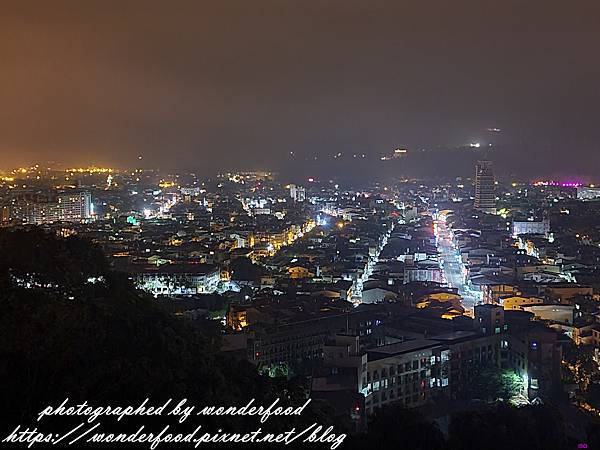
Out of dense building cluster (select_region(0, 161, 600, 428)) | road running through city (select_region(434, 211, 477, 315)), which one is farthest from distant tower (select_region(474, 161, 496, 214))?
road running through city (select_region(434, 211, 477, 315))

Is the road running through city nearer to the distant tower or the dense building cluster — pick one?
the dense building cluster

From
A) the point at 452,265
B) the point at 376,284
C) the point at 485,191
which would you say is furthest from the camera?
the point at 485,191

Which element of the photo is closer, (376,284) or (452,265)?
(376,284)

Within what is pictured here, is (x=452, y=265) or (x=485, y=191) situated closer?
(x=452, y=265)

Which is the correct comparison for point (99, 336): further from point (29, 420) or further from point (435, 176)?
point (435, 176)

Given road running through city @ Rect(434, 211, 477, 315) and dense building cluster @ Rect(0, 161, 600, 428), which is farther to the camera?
road running through city @ Rect(434, 211, 477, 315)

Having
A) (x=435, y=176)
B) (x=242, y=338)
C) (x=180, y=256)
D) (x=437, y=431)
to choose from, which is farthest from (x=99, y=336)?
(x=435, y=176)

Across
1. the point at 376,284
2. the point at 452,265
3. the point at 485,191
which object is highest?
the point at 485,191

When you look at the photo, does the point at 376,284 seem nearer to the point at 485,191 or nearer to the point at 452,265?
the point at 452,265

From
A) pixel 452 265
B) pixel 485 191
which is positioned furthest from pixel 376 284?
pixel 485 191

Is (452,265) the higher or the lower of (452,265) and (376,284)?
the lower

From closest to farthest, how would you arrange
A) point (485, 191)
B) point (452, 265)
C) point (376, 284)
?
point (376, 284) < point (452, 265) < point (485, 191)
